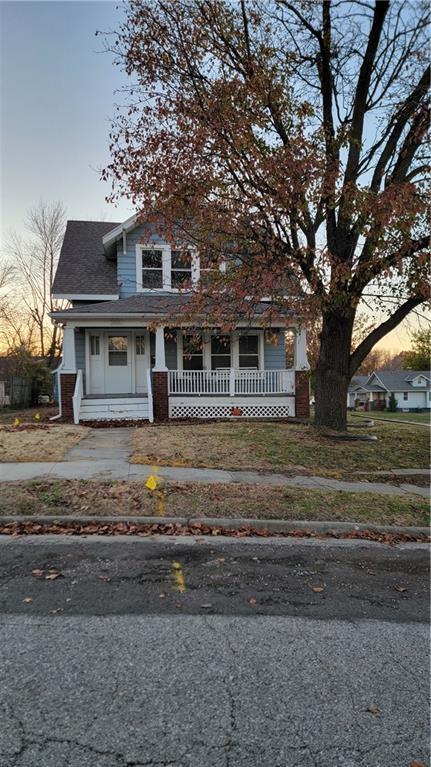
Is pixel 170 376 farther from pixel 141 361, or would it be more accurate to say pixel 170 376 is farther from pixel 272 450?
pixel 272 450

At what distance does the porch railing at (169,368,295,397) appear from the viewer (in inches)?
624

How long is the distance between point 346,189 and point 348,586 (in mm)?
6837

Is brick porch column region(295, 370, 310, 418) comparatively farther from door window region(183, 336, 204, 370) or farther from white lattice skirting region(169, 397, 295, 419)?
door window region(183, 336, 204, 370)

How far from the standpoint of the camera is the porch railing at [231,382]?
15859mm

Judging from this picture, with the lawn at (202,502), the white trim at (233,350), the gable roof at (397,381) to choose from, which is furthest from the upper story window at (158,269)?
the gable roof at (397,381)

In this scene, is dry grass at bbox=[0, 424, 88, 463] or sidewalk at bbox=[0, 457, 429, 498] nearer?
sidewalk at bbox=[0, 457, 429, 498]

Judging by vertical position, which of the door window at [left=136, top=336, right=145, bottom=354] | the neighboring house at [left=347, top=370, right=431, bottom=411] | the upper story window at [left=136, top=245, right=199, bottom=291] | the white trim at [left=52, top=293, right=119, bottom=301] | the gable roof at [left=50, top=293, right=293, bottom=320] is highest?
the upper story window at [left=136, top=245, right=199, bottom=291]

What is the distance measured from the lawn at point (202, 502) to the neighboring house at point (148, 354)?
7.75 m

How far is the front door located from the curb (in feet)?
36.4

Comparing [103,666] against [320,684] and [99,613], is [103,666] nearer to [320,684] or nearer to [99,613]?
[99,613]

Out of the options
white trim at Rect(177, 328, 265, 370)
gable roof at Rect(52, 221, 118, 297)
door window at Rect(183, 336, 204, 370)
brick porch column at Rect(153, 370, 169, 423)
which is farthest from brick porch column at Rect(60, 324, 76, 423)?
door window at Rect(183, 336, 204, 370)

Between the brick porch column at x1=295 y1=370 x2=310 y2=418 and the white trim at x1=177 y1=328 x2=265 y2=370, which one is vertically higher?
the white trim at x1=177 y1=328 x2=265 y2=370

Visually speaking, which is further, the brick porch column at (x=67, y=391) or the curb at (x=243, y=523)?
the brick porch column at (x=67, y=391)

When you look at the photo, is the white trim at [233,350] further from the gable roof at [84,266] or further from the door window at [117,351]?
the gable roof at [84,266]
